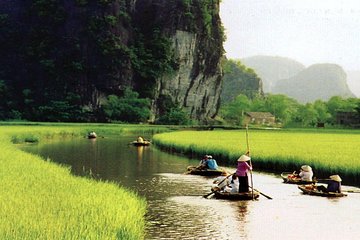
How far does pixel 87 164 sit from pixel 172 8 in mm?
94216

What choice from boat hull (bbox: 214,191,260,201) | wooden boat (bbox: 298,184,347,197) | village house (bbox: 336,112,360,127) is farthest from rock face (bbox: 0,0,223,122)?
boat hull (bbox: 214,191,260,201)

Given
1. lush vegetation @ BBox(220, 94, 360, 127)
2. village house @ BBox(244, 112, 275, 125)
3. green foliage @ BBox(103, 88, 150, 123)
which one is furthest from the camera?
village house @ BBox(244, 112, 275, 125)

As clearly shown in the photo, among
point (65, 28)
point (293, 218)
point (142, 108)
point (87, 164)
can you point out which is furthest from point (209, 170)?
point (65, 28)

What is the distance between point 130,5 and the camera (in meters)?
125

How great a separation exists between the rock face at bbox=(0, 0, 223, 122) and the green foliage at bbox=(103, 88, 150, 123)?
3.31 m

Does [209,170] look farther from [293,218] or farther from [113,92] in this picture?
[113,92]

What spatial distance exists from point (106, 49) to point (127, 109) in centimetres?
1413

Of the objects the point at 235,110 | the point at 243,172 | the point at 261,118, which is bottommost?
the point at 243,172

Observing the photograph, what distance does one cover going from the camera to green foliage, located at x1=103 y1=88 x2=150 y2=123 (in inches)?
4309

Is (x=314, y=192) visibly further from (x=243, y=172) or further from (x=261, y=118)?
(x=261, y=118)

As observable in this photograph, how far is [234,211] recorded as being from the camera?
745 inches

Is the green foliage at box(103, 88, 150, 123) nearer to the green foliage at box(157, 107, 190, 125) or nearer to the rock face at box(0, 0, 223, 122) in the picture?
the rock face at box(0, 0, 223, 122)

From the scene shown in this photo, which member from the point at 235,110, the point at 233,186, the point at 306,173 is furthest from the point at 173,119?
the point at 233,186

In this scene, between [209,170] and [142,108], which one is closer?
[209,170]
